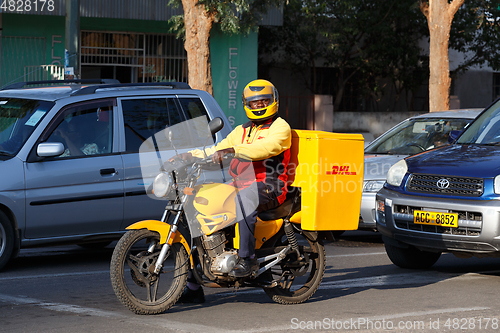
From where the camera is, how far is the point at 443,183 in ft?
20.6

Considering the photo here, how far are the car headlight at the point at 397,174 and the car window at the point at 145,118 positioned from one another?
243cm

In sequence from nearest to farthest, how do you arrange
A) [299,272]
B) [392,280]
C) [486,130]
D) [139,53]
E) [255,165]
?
1. [255,165]
2. [299,272]
3. [392,280]
4. [486,130]
5. [139,53]

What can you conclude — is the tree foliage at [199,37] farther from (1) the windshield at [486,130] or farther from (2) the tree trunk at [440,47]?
(1) the windshield at [486,130]

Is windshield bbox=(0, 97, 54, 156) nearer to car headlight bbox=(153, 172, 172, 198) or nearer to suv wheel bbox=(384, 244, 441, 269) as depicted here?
car headlight bbox=(153, 172, 172, 198)

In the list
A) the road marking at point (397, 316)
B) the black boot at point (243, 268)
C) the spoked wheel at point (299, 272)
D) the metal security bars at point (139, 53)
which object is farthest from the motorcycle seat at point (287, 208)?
the metal security bars at point (139, 53)

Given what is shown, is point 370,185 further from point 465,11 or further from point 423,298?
point 465,11

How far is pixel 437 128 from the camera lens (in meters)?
9.66

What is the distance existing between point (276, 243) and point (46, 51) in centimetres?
1472

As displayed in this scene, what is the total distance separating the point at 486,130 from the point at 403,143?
8.20 ft

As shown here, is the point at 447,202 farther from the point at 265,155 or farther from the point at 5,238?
the point at 5,238

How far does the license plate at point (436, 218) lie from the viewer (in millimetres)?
6148

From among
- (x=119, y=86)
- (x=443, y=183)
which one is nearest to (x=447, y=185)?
(x=443, y=183)

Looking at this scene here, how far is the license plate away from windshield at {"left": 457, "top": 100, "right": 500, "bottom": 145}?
48.3 inches

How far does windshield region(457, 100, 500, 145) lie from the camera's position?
7.10 m
